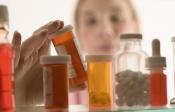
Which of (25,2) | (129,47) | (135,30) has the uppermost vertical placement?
(25,2)

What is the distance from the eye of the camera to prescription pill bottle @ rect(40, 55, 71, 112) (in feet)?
1.80

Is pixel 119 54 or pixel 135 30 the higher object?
pixel 135 30

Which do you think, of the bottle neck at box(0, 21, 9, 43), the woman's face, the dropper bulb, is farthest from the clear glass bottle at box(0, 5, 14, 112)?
the woman's face

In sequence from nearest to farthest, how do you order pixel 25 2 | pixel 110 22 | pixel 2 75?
pixel 2 75 < pixel 25 2 < pixel 110 22

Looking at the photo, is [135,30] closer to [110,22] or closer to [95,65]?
[110,22]

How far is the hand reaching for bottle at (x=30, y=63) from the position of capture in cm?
63

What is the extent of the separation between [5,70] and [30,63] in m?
0.13

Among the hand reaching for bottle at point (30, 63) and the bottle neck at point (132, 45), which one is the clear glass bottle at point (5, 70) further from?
the bottle neck at point (132, 45)

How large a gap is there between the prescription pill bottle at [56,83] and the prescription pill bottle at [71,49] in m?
0.09

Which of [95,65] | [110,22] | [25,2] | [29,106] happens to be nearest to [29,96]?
[29,106]

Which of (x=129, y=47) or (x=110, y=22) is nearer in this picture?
(x=129, y=47)

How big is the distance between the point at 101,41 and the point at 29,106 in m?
0.83

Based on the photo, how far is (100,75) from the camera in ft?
2.03

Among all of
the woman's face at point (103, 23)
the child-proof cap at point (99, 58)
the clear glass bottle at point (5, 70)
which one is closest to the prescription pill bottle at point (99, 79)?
the child-proof cap at point (99, 58)
